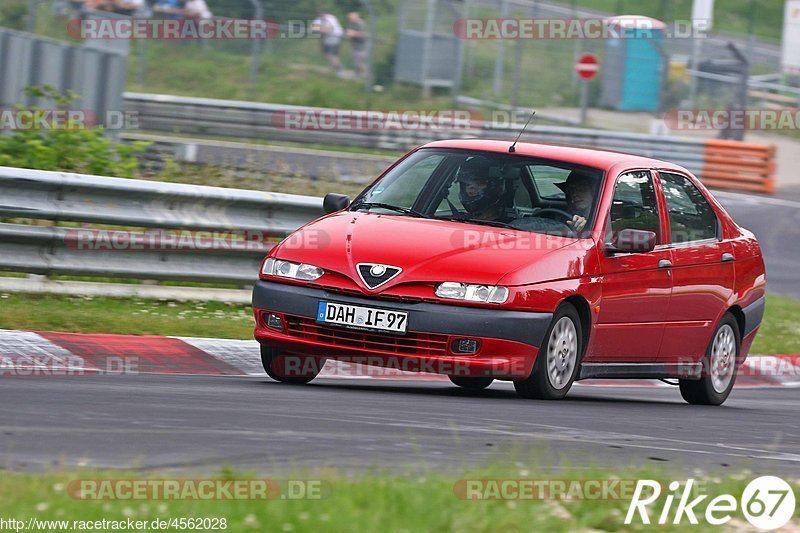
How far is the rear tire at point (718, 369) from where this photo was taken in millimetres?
10031

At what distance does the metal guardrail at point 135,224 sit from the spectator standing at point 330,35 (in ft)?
55.5

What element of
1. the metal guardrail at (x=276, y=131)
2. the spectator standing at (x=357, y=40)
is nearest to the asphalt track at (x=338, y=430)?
the metal guardrail at (x=276, y=131)

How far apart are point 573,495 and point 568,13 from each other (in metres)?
27.2

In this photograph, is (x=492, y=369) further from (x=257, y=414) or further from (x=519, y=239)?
(x=257, y=414)

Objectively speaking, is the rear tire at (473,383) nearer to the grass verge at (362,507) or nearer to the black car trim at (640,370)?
the black car trim at (640,370)

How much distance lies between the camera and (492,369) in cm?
791

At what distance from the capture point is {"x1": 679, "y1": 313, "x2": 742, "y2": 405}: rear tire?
10.0 metres

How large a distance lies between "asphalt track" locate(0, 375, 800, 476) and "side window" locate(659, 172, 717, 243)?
134 centimetres

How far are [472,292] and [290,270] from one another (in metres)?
1.08

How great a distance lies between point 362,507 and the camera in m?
4.59

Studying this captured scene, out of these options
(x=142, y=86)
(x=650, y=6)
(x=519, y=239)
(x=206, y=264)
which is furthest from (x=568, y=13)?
(x=519, y=239)
